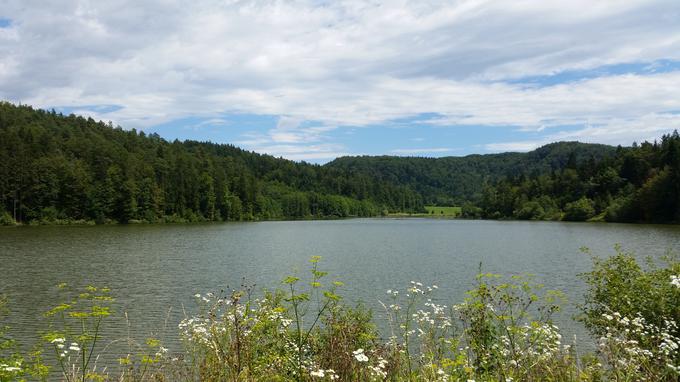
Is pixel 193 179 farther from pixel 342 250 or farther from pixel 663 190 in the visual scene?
pixel 663 190

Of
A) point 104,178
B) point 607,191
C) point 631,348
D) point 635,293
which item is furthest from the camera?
point 607,191

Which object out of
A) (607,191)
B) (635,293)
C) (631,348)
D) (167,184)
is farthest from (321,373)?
(607,191)

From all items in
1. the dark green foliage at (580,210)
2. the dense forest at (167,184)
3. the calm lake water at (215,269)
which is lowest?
the calm lake water at (215,269)

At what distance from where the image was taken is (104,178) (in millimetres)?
112438

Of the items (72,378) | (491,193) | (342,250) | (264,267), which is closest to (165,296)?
(264,267)

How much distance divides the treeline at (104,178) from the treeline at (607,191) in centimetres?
7456

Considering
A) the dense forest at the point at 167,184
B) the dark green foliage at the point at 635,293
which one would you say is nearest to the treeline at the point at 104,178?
the dense forest at the point at 167,184

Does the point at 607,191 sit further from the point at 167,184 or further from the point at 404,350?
the point at 404,350

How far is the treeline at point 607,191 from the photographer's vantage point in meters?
97.1

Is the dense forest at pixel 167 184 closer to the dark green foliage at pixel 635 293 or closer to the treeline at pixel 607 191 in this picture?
the treeline at pixel 607 191

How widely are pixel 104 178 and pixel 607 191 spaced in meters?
117

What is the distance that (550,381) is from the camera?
6121mm

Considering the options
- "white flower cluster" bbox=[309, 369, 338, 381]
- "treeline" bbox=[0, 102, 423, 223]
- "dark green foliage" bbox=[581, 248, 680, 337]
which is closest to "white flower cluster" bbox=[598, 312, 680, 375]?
"dark green foliage" bbox=[581, 248, 680, 337]

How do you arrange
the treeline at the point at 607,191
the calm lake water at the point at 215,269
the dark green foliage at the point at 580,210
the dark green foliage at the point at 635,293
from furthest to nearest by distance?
the dark green foliage at the point at 580,210 → the treeline at the point at 607,191 → the calm lake water at the point at 215,269 → the dark green foliage at the point at 635,293
